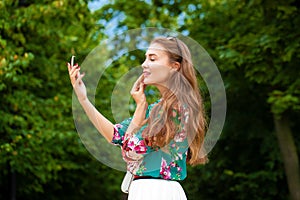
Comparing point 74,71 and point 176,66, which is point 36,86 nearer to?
point 176,66

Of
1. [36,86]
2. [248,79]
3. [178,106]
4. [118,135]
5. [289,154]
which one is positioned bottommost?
[289,154]

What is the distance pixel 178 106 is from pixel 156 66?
8.8 inches

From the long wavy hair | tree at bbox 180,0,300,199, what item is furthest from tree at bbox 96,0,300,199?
the long wavy hair

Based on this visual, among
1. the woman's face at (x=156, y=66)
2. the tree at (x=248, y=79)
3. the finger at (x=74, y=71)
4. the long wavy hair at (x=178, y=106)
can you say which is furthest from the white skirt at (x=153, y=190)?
the tree at (x=248, y=79)

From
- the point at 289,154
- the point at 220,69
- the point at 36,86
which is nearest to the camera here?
the point at 289,154

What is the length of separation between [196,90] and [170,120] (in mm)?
209

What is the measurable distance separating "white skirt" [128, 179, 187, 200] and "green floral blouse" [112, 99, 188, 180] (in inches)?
1.3

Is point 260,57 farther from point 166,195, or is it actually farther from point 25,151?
point 166,195

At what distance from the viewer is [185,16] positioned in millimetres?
12672

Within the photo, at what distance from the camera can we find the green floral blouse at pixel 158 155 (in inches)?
122

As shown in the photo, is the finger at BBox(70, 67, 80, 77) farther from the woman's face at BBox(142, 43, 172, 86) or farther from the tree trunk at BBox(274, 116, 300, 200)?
the tree trunk at BBox(274, 116, 300, 200)

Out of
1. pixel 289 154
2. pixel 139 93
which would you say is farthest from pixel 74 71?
pixel 289 154

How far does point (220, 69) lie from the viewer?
414 inches

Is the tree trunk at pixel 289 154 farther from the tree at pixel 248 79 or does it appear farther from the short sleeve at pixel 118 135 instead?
the short sleeve at pixel 118 135
